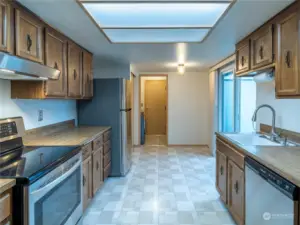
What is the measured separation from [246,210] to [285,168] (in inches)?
32.2

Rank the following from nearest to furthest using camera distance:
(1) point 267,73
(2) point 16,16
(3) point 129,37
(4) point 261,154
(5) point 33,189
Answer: (5) point 33,189, (2) point 16,16, (4) point 261,154, (1) point 267,73, (3) point 129,37

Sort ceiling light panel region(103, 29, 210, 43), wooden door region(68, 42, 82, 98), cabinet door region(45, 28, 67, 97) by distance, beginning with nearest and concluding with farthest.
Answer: cabinet door region(45, 28, 67, 97) < ceiling light panel region(103, 29, 210, 43) < wooden door region(68, 42, 82, 98)

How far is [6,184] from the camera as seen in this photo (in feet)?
4.69

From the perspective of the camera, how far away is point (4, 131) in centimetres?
221

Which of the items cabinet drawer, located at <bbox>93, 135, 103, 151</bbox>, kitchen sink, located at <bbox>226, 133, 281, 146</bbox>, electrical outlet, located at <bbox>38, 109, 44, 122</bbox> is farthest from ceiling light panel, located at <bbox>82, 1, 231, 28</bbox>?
cabinet drawer, located at <bbox>93, 135, 103, 151</bbox>

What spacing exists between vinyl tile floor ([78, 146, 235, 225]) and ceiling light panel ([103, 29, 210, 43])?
1.95 m

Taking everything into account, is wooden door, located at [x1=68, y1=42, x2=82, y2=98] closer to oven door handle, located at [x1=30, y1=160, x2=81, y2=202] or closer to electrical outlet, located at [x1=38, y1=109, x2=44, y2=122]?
electrical outlet, located at [x1=38, y1=109, x2=44, y2=122]

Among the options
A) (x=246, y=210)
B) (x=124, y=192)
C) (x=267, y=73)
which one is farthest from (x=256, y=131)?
(x=124, y=192)

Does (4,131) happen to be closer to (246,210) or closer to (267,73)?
(246,210)

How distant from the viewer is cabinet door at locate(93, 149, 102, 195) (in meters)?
3.37

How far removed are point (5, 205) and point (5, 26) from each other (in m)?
1.19

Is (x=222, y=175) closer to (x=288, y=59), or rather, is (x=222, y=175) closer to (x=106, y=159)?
(x=288, y=59)

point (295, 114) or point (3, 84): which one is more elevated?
point (3, 84)

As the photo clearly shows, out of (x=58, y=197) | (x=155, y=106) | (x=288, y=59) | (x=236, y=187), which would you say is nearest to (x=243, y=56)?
(x=288, y=59)
